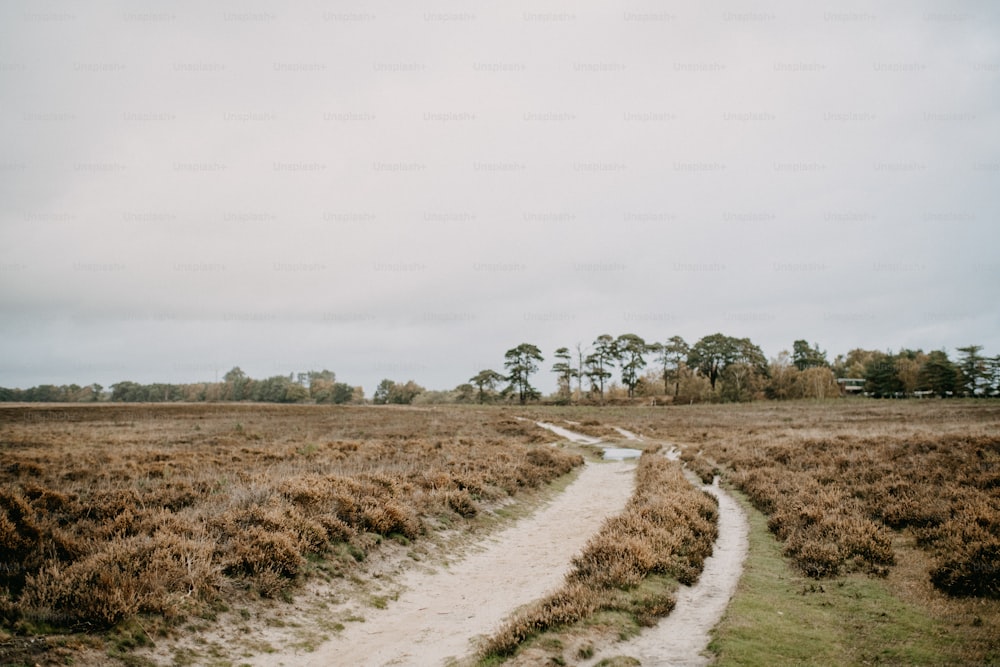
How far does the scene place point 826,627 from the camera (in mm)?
7746

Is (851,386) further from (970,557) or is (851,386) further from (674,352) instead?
(970,557)

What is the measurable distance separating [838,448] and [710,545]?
14923 mm

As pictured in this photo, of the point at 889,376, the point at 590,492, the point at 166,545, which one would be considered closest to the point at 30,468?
the point at 166,545

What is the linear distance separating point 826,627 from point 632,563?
339 centimetres

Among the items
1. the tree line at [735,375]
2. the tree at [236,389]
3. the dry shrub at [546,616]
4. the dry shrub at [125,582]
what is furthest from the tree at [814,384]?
the tree at [236,389]

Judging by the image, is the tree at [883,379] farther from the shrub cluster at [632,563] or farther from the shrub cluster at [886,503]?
the shrub cluster at [632,563]

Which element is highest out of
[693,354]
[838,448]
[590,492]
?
[693,354]

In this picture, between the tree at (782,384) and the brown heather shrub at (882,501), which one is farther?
the tree at (782,384)

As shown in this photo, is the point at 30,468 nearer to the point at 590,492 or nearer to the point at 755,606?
the point at 590,492

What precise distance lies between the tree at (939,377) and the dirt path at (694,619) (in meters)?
104

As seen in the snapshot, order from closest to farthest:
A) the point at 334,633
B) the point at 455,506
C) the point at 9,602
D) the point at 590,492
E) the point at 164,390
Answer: the point at 9,602
the point at 334,633
the point at 455,506
the point at 590,492
the point at 164,390

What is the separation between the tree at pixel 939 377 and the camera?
86.2m

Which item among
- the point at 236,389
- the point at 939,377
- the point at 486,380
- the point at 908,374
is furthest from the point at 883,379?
the point at 236,389

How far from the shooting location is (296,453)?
→ 24.1 meters
